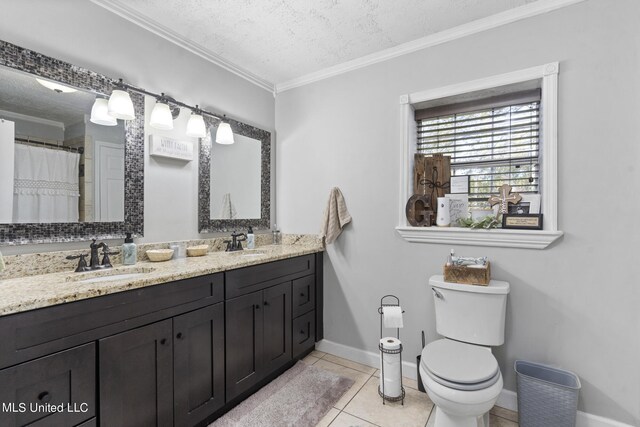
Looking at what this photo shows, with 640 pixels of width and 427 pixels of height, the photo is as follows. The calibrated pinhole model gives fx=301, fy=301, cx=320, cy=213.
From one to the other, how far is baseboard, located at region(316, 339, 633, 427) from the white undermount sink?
168 centimetres

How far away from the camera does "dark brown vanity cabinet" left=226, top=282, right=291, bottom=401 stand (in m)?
→ 1.86

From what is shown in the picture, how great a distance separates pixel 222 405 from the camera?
1.79 meters

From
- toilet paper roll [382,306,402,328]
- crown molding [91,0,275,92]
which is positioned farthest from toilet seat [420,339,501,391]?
crown molding [91,0,275,92]

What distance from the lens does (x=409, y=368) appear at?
228cm

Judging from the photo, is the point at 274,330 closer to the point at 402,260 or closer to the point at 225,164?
the point at 402,260

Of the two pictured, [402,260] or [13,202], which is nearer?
[13,202]

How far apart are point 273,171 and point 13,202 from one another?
1.88 m

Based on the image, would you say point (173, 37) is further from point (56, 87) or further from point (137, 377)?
point (137, 377)

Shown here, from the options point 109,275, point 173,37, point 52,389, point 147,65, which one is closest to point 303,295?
point 109,275

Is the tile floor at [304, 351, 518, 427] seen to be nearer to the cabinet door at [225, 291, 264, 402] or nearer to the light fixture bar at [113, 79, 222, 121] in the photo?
the cabinet door at [225, 291, 264, 402]

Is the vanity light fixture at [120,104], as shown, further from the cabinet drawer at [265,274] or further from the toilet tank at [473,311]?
Result: the toilet tank at [473,311]

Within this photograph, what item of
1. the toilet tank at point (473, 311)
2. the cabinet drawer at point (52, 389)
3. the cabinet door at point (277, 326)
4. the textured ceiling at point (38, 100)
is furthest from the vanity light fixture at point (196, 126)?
the toilet tank at point (473, 311)

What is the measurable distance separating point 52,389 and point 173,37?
7.02 feet

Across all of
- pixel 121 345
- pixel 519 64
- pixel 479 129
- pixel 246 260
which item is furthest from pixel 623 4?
pixel 121 345
